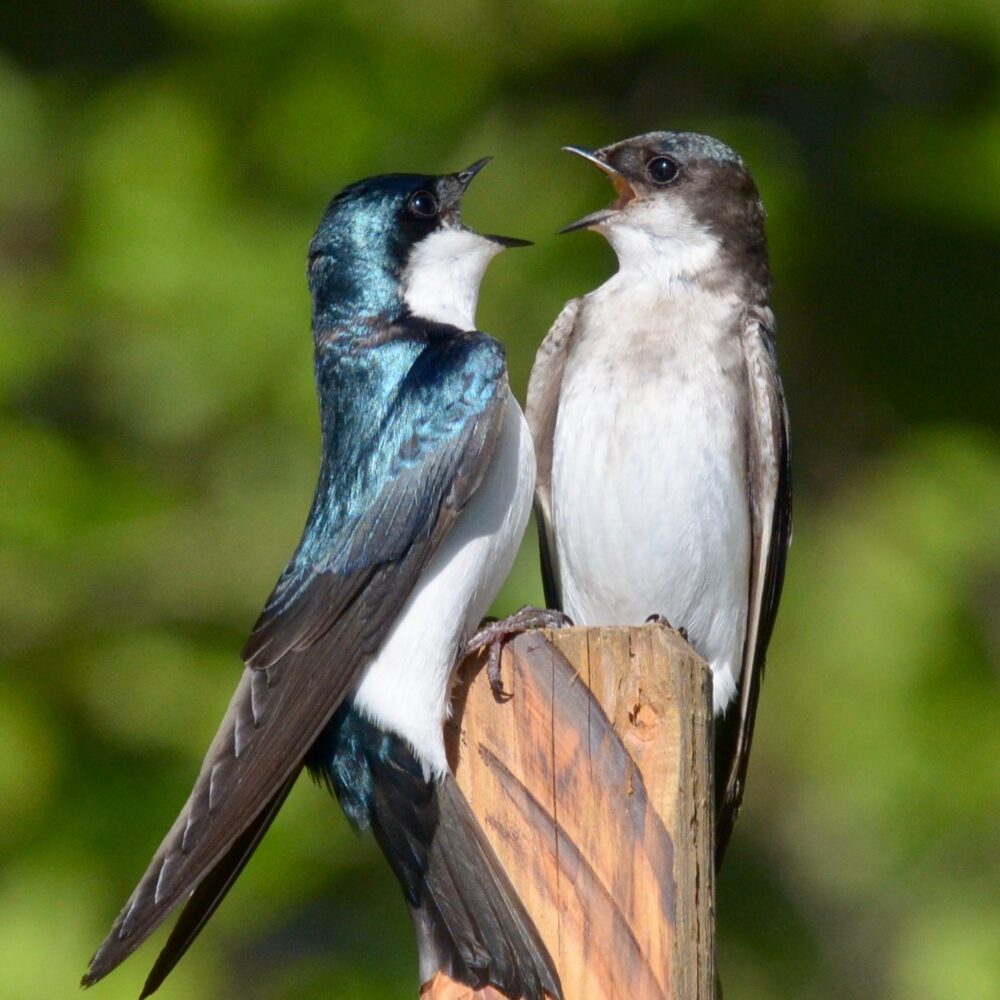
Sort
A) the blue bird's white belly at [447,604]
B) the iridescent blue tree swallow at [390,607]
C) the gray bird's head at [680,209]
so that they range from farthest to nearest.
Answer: the gray bird's head at [680,209] < the blue bird's white belly at [447,604] < the iridescent blue tree swallow at [390,607]

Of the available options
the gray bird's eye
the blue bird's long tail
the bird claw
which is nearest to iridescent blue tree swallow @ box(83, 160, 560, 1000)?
the blue bird's long tail

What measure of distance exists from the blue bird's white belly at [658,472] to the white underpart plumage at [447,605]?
0.28m

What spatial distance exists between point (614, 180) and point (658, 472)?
1.97 ft

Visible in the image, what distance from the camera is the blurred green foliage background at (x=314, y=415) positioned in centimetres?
336

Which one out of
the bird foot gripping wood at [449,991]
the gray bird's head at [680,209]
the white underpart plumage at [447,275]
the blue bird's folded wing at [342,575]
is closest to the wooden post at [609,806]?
the bird foot gripping wood at [449,991]

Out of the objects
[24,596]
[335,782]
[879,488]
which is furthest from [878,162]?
[335,782]

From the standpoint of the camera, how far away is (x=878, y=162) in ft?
12.4

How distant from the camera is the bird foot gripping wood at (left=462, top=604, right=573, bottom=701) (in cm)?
201

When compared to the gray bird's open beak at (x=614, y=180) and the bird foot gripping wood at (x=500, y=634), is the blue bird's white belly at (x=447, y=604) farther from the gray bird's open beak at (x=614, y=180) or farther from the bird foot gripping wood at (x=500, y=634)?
the gray bird's open beak at (x=614, y=180)

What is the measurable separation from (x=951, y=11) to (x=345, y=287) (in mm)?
1628

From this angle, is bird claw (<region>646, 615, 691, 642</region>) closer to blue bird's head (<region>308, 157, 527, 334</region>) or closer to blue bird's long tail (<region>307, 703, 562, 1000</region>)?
blue bird's long tail (<region>307, 703, 562, 1000</region>)

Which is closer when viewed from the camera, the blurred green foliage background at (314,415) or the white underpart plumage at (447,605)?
the white underpart plumage at (447,605)

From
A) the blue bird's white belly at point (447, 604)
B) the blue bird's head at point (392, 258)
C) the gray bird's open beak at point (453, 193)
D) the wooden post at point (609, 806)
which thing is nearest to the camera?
the wooden post at point (609, 806)

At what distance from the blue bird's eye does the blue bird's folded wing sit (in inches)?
7.6
